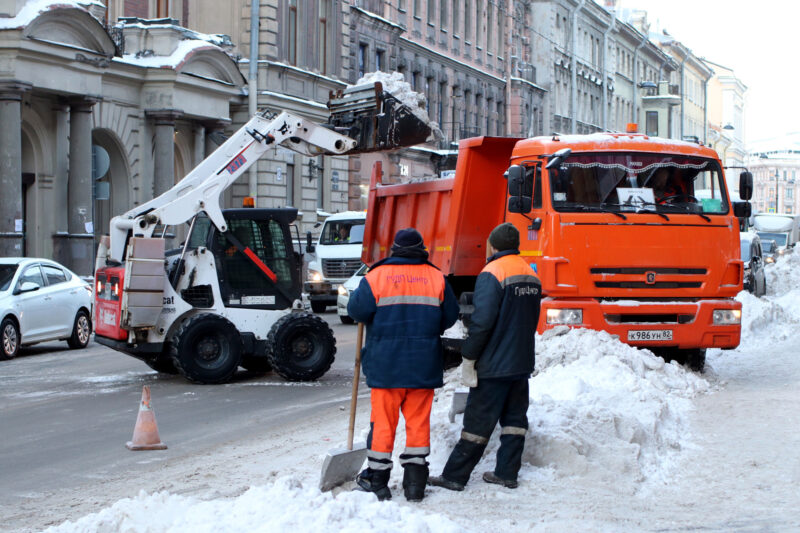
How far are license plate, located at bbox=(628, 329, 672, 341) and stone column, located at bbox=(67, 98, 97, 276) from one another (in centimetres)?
1759

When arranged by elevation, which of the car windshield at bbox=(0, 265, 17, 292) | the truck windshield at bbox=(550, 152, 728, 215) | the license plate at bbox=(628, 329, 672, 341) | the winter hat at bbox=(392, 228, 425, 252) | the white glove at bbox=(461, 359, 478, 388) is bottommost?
the license plate at bbox=(628, 329, 672, 341)

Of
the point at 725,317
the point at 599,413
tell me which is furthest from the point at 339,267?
the point at 599,413

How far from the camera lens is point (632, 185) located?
1298cm

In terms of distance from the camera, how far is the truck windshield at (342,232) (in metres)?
27.2

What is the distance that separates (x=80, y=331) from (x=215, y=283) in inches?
239

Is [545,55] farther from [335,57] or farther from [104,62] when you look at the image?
[104,62]

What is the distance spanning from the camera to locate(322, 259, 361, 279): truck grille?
26.6m

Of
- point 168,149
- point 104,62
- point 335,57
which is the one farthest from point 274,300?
point 335,57

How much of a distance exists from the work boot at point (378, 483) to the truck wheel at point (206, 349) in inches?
269

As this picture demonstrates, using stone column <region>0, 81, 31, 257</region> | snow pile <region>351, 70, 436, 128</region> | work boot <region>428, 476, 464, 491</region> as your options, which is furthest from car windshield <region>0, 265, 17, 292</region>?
work boot <region>428, 476, 464, 491</region>

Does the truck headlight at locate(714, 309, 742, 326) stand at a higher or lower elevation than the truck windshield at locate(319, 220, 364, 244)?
lower

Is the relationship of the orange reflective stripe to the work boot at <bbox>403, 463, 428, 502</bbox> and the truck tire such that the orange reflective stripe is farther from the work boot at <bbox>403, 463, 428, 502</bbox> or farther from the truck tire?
the truck tire

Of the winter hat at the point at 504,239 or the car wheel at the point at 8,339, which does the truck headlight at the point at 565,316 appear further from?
the car wheel at the point at 8,339

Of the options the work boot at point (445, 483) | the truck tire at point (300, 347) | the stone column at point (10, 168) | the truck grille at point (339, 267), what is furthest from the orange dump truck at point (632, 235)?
the stone column at point (10, 168)
